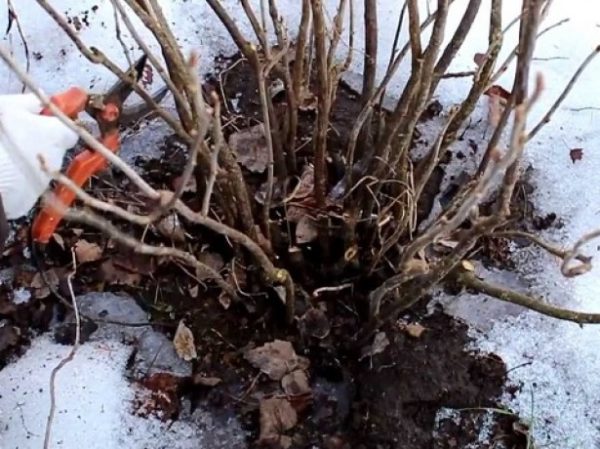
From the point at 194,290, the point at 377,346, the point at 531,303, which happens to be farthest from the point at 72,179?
the point at 531,303

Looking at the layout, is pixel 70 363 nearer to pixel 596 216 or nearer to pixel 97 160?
pixel 97 160

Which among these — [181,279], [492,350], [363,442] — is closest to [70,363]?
[181,279]

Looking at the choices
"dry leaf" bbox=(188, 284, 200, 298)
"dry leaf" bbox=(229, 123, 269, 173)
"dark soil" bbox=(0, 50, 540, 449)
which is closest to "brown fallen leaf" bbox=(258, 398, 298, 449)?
"dark soil" bbox=(0, 50, 540, 449)

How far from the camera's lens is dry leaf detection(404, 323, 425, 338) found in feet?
5.32

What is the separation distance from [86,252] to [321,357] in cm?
46

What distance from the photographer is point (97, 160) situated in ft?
4.58

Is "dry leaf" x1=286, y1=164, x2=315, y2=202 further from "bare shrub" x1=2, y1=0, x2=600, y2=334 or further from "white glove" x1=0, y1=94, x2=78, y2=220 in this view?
"white glove" x1=0, y1=94, x2=78, y2=220

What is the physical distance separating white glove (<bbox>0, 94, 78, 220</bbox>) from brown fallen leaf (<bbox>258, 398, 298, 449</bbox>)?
1.69ft

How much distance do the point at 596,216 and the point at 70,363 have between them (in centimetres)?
98

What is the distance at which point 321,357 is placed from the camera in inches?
63.8

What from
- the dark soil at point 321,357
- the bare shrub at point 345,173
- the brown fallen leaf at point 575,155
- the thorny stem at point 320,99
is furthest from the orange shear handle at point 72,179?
the brown fallen leaf at point 575,155

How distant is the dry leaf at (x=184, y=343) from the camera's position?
5.26ft

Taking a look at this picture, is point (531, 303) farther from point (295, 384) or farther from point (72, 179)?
point (72, 179)

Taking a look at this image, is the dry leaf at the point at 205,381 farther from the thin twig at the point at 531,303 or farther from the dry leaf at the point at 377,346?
the thin twig at the point at 531,303
